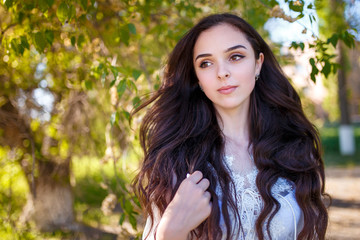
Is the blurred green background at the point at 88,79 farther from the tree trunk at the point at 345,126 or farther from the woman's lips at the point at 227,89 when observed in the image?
the tree trunk at the point at 345,126

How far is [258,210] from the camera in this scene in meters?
1.99

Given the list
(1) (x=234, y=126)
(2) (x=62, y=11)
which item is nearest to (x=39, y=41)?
(2) (x=62, y=11)

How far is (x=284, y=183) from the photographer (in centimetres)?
212

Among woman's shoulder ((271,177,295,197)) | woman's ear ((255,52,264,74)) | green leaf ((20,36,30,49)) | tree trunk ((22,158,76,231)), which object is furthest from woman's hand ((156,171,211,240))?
tree trunk ((22,158,76,231))

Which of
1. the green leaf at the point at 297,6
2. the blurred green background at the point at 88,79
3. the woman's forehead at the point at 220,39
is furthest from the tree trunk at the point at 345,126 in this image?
the woman's forehead at the point at 220,39

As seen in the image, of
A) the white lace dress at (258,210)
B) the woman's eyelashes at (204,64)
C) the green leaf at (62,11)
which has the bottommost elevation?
the white lace dress at (258,210)

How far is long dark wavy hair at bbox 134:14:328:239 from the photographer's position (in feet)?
6.52

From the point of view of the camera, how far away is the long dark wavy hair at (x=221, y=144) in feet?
6.52

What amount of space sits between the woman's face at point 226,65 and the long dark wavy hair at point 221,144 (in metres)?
0.09

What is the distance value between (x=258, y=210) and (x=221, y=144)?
1.48 ft

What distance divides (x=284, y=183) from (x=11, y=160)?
334cm

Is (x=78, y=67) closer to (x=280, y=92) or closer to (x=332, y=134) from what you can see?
(x=280, y=92)

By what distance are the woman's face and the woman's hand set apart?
556mm

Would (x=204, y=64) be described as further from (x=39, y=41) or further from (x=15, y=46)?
(x=15, y=46)
